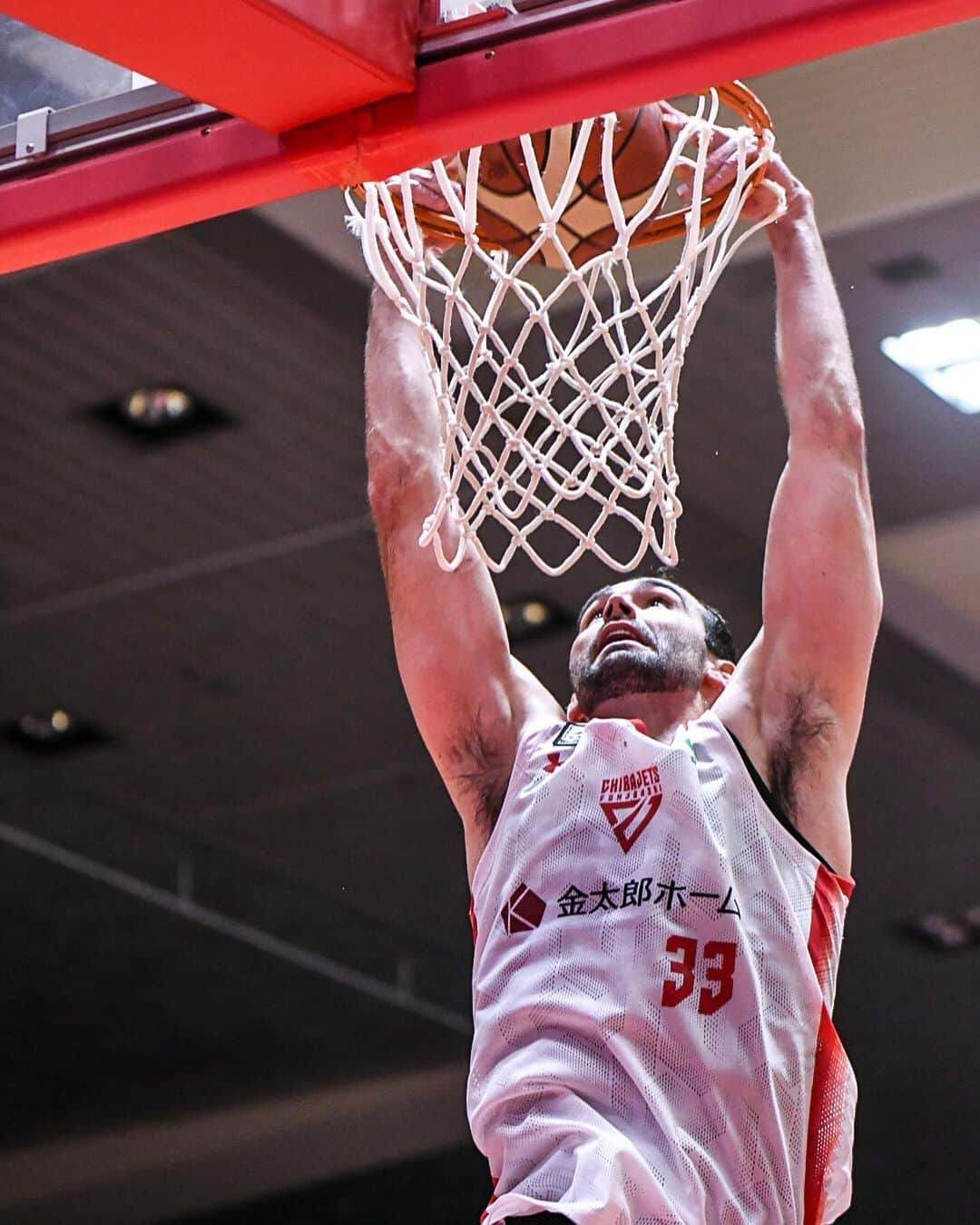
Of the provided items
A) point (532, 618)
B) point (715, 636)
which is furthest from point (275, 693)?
point (715, 636)

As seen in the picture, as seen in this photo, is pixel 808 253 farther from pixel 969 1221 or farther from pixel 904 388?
pixel 969 1221

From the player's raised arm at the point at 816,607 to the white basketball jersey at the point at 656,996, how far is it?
0.08m

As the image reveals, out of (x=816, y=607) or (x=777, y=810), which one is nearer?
(x=777, y=810)

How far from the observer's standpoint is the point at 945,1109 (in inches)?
492

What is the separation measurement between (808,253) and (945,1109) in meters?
9.43

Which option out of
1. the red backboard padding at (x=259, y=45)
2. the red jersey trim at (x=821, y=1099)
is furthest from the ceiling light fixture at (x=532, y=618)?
the red backboard padding at (x=259, y=45)

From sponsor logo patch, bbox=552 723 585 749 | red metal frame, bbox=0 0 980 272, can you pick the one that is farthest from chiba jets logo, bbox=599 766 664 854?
red metal frame, bbox=0 0 980 272

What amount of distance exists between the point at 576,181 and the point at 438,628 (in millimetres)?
781

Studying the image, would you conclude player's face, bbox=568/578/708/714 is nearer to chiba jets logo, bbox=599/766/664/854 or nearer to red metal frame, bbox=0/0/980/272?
chiba jets logo, bbox=599/766/664/854

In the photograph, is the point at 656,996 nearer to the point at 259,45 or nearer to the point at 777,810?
the point at 777,810

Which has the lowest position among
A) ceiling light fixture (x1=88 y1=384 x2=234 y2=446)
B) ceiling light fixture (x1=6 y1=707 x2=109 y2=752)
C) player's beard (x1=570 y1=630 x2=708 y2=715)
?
ceiling light fixture (x1=6 y1=707 x2=109 y2=752)

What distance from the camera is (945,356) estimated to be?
6.70 m

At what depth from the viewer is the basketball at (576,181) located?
3.52 metres

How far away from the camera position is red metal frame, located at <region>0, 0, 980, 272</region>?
2.81 metres
